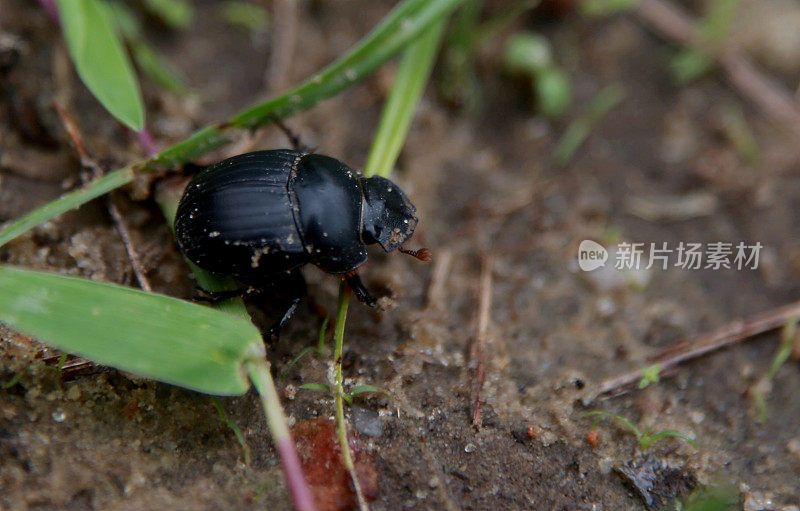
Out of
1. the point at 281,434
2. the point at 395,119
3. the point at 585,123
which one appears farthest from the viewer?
the point at 585,123

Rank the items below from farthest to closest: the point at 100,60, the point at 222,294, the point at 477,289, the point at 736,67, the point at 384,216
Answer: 1. the point at 736,67
2. the point at 477,289
3. the point at 384,216
4. the point at 100,60
5. the point at 222,294

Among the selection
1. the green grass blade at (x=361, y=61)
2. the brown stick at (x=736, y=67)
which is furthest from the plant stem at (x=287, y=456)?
the brown stick at (x=736, y=67)

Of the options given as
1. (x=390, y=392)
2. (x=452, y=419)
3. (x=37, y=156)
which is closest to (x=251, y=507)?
(x=390, y=392)

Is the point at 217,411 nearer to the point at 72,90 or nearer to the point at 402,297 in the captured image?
the point at 402,297

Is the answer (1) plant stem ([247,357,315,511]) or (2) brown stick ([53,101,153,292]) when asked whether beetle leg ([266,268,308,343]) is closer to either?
(2) brown stick ([53,101,153,292])

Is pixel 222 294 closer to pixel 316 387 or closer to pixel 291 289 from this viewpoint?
pixel 291 289

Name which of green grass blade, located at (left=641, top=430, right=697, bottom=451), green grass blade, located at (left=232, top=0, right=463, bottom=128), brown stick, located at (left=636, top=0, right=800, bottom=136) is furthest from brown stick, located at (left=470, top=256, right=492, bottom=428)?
brown stick, located at (left=636, top=0, right=800, bottom=136)

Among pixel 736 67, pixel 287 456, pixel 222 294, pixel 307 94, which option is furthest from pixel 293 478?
pixel 736 67
